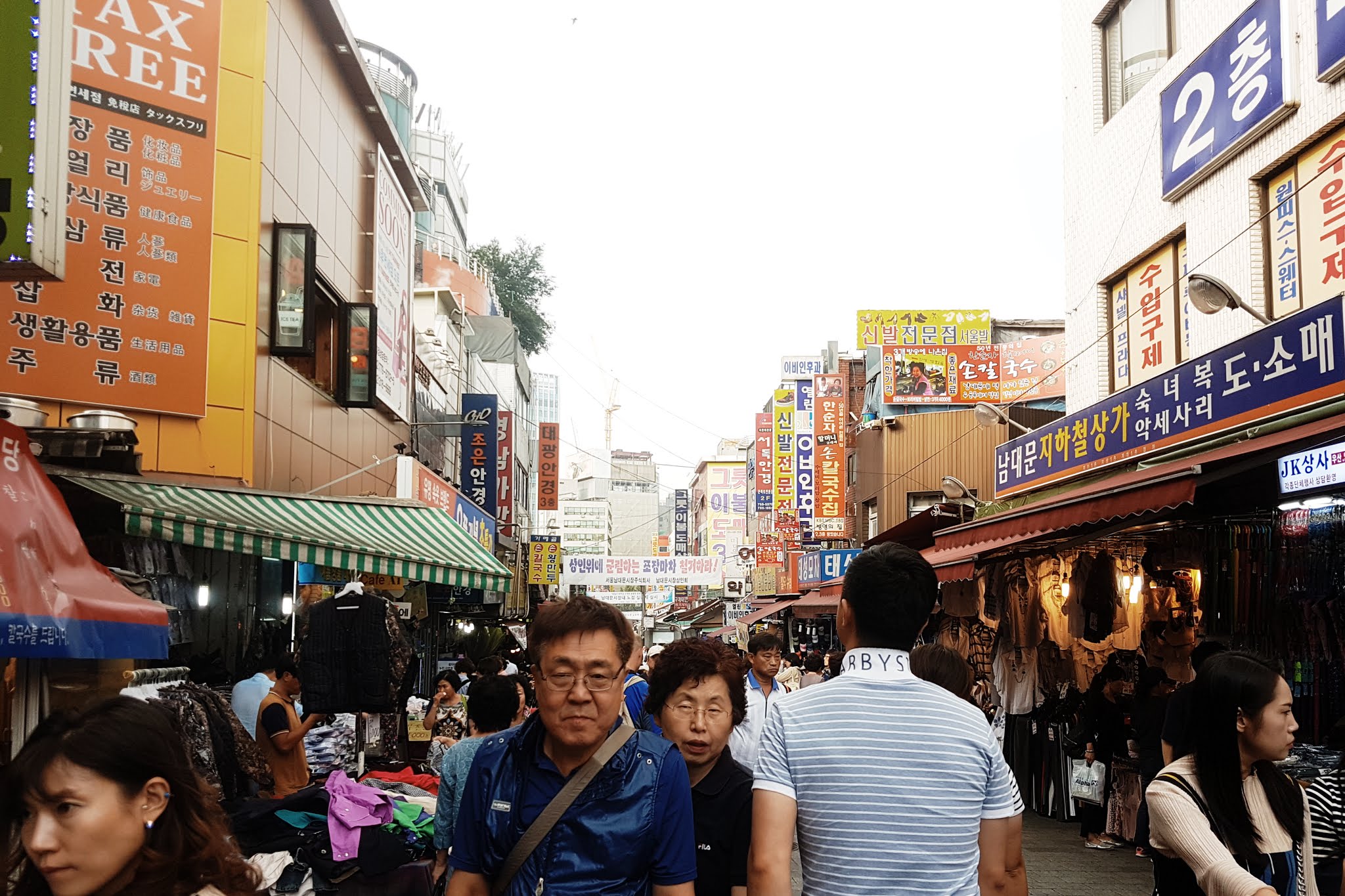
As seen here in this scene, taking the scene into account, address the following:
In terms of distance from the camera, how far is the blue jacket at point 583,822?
289 centimetres

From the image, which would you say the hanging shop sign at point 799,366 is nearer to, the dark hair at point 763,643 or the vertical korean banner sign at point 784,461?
the vertical korean banner sign at point 784,461

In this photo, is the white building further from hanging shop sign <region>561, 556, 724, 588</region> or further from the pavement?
hanging shop sign <region>561, 556, 724, 588</region>

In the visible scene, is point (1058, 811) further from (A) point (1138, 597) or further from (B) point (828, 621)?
(B) point (828, 621)

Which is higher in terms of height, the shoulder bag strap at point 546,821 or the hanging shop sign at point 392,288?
the hanging shop sign at point 392,288

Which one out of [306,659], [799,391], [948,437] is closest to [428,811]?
[306,659]

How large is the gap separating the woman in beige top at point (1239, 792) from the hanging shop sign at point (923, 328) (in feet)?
93.9

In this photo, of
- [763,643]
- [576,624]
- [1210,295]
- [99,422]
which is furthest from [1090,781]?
[576,624]

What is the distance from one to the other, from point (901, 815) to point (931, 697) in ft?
1.09

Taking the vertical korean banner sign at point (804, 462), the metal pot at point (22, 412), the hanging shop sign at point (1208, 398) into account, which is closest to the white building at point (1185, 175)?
the hanging shop sign at point (1208, 398)

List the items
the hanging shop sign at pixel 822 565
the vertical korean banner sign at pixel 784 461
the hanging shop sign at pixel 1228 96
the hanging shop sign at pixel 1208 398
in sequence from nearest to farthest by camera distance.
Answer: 1. the hanging shop sign at pixel 1208 398
2. the hanging shop sign at pixel 1228 96
3. the hanging shop sign at pixel 822 565
4. the vertical korean banner sign at pixel 784 461

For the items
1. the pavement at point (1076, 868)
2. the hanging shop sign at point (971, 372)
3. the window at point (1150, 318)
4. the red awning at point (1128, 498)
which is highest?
the hanging shop sign at point (971, 372)

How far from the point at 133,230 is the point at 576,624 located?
8.21 m

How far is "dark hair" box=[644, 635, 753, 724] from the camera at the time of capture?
4617 mm

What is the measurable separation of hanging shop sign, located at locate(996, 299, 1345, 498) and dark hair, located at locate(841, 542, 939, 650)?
6742mm
